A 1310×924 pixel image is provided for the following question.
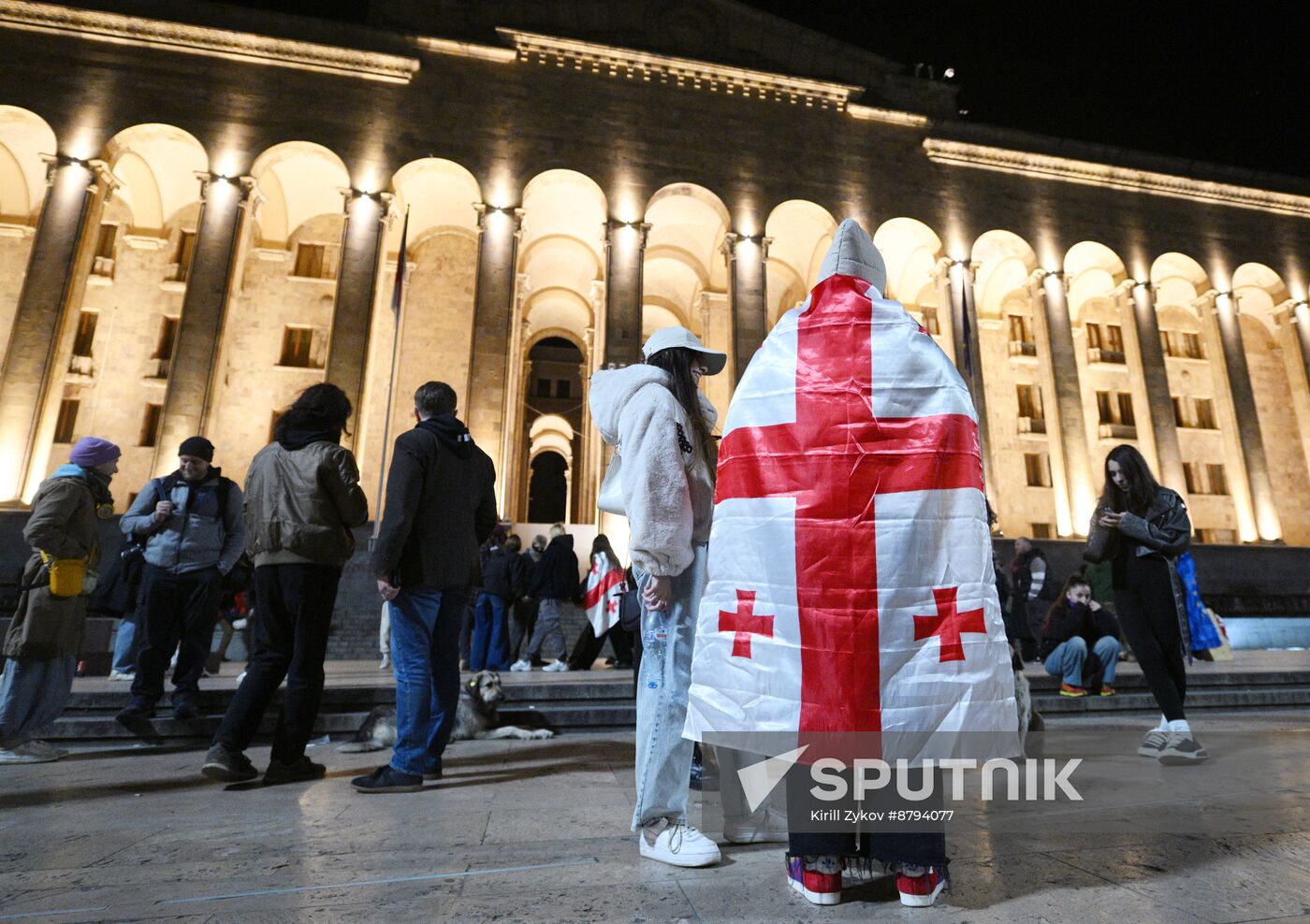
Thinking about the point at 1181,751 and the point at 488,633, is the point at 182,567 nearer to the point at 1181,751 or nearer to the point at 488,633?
the point at 488,633

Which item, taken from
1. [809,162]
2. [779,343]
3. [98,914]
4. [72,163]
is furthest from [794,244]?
[98,914]

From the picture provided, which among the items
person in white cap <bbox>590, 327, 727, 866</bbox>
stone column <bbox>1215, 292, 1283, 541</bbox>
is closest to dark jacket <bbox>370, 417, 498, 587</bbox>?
person in white cap <bbox>590, 327, 727, 866</bbox>

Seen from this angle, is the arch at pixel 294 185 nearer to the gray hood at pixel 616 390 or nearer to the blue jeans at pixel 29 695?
the blue jeans at pixel 29 695

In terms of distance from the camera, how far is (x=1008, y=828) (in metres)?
2.78

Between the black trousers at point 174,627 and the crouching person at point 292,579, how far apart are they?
5.55 feet

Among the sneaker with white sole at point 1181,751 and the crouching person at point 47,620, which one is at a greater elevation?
the crouching person at point 47,620

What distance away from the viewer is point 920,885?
1940 millimetres

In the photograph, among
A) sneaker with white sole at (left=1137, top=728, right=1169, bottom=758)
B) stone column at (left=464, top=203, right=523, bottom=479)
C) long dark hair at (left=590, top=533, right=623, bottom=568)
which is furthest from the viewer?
stone column at (left=464, top=203, right=523, bottom=479)

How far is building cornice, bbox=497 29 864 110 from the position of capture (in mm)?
18703

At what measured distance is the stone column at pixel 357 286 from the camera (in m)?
16.1

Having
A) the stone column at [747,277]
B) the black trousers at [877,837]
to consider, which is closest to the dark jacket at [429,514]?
the black trousers at [877,837]

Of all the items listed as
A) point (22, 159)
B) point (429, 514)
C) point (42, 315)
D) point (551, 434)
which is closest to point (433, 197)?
point (42, 315)

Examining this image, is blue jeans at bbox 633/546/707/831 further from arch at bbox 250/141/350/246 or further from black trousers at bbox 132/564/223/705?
arch at bbox 250/141/350/246

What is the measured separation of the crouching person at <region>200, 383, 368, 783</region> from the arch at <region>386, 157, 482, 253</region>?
48.6 feet
